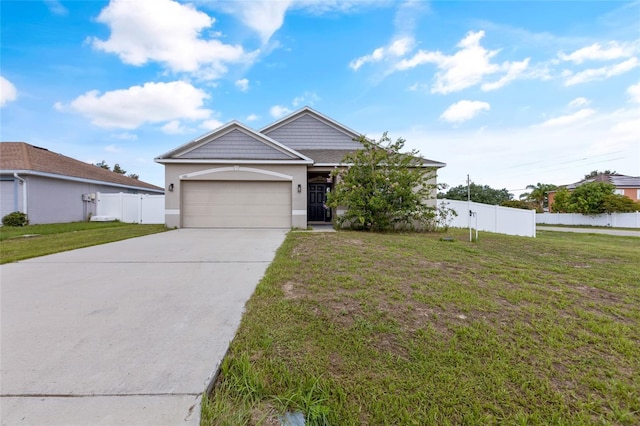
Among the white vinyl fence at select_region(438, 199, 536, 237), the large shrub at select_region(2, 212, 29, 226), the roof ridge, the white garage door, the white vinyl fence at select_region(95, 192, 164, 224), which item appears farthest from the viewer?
the white vinyl fence at select_region(95, 192, 164, 224)

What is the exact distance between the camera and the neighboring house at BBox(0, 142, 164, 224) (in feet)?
40.0

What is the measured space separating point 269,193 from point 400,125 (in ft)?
27.6

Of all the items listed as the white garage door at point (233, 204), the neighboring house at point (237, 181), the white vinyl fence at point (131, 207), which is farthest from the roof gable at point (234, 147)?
the white vinyl fence at point (131, 207)

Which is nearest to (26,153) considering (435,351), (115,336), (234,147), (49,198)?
(49,198)

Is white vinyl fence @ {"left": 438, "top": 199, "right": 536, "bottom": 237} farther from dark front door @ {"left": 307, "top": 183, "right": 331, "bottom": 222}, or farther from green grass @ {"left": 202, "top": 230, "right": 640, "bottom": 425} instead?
green grass @ {"left": 202, "top": 230, "right": 640, "bottom": 425}

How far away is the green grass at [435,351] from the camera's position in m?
1.81

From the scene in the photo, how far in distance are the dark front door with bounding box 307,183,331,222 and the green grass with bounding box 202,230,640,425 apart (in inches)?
363

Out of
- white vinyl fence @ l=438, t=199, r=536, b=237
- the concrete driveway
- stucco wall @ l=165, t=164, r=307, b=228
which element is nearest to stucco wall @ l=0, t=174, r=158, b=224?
stucco wall @ l=165, t=164, r=307, b=228

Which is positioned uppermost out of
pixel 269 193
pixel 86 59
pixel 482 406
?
pixel 86 59

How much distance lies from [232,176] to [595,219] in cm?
3039

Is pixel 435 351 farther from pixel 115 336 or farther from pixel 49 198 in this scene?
pixel 49 198

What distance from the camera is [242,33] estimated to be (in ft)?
34.4


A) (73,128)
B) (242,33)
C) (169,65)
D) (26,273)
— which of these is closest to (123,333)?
(26,273)

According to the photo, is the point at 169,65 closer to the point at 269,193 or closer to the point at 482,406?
the point at 269,193
